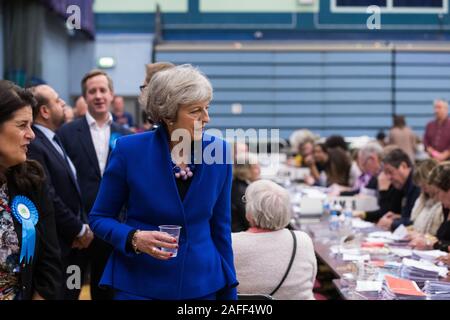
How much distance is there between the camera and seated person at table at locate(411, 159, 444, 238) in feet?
13.8

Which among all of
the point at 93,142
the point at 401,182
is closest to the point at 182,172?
the point at 93,142

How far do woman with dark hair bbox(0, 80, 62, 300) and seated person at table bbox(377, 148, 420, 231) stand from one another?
3.29 m

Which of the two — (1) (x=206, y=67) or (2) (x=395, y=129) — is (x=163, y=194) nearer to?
(2) (x=395, y=129)

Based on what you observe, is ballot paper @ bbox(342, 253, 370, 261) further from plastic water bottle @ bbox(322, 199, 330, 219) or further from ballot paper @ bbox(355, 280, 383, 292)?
plastic water bottle @ bbox(322, 199, 330, 219)

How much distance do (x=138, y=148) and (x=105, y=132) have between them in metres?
1.77

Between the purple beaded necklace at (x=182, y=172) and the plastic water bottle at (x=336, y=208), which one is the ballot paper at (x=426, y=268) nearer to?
the purple beaded necklace at (x=182, y=172)

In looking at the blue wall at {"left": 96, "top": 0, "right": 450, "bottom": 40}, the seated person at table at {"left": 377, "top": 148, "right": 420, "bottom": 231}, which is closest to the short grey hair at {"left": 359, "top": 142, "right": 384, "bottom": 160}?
the seated person at table at {"left": 377, "top": 148, "right": 420, "bottom": 231}

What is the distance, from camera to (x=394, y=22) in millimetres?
13617

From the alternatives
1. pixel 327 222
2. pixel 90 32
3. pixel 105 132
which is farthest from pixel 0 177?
pixel 90 32

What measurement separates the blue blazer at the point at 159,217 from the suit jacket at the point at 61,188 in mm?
1270

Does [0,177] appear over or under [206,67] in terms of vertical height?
under

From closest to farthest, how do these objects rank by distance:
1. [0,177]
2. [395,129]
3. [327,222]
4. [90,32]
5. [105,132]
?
1. [0,177]
2. [105,132]
3. [327,222]
4. [395,129]
5. [90,32]
